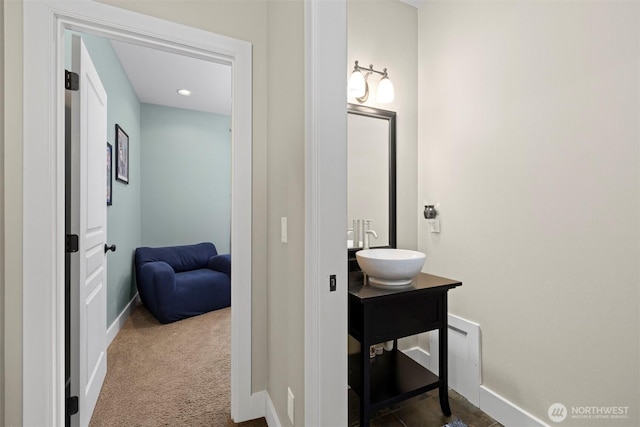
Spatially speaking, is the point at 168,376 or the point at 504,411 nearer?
the point at 504,411

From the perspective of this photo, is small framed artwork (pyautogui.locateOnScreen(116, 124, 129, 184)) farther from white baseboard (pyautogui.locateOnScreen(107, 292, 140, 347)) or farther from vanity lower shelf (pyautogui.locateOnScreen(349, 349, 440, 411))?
vanity lower shelf (pyautogui.locateOnScreen(349, 349, 440, 411))

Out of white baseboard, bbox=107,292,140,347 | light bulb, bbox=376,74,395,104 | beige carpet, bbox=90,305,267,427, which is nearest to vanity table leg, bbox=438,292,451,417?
beige carpet, bbox=90,305,267,427

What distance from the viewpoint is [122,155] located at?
3092mm

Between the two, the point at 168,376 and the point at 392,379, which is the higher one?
the point at 392,379

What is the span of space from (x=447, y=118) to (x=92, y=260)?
7.57 ft

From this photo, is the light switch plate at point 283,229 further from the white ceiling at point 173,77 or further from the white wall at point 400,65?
the white ceiling at point 173,77

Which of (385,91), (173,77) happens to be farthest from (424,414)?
(173,77)

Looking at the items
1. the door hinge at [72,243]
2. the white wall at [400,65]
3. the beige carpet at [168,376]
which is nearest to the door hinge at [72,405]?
the beige carpet at [168,376]

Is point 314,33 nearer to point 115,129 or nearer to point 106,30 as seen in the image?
point 106,30

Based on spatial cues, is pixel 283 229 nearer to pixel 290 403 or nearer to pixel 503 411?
pixel 290 403

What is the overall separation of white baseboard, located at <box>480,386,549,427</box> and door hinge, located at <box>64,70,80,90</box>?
2.69 meters

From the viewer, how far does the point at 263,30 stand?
1.68 metres

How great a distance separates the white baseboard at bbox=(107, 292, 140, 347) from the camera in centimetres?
263

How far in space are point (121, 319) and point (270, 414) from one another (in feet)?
7.30
